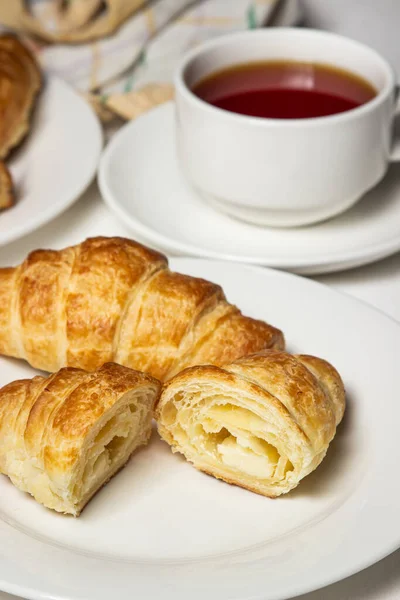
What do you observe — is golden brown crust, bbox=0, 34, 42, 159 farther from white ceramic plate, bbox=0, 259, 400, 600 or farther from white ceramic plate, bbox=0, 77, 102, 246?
white ceramic plate, bbox=0, 259, 400, 600

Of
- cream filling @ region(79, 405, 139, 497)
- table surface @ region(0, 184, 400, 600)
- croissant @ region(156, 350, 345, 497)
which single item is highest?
croissant @ region(156, 350, 345, 497)

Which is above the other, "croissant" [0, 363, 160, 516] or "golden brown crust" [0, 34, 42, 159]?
"croissant" [0, 363, 160, 516]

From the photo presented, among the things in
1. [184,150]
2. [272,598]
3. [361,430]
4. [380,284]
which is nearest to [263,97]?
[184,150]

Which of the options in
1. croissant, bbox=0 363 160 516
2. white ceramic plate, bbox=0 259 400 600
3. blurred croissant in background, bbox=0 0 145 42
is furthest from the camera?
blurred croissant in background, bbox=0 0 145 42

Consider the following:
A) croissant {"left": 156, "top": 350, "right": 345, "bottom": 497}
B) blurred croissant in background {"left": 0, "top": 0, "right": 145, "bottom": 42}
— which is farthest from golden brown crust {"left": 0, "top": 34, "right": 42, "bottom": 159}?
croissant {"left": 156, "top": 350, "right": 345, "bottom": 497}

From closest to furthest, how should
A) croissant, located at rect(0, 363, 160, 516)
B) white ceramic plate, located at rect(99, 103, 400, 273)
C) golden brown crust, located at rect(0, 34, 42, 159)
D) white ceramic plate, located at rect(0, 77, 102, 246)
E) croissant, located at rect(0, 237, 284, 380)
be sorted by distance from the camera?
croissant, located at rect(0, 363, 160, 516) → croissant, located at rect(0, 237, 284, 380) → white ceramic plate, located at rect(99, 103, 400, 273) → white ceramic plate, located at rect(0, 77, 102, 246) → golden brown crust, located at rect(0, 34, 42, 159)

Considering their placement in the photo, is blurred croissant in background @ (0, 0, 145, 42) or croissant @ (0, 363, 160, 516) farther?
blurred croissant in background @ (0, 0, 145, 42)
